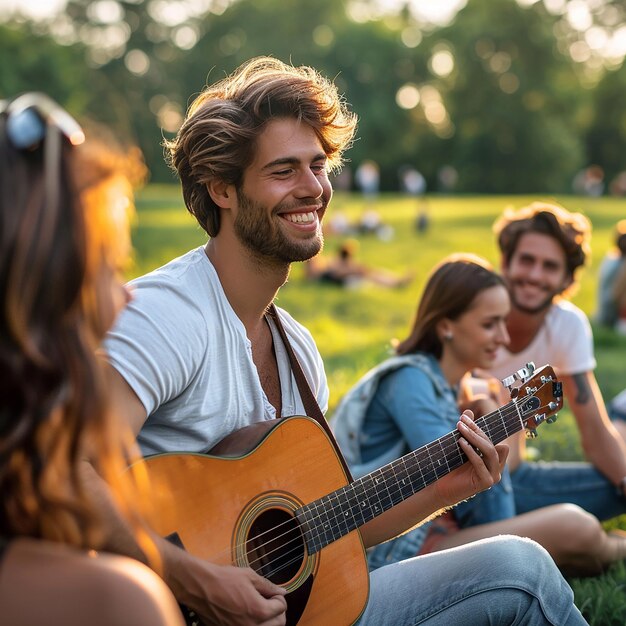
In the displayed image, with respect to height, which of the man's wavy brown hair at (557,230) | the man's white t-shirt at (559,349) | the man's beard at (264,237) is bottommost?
the man's white t-shirt at (559,349)

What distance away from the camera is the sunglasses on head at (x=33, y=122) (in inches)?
59.2

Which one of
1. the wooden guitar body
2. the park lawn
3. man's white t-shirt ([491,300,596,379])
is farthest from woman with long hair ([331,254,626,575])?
the wooden guitar body

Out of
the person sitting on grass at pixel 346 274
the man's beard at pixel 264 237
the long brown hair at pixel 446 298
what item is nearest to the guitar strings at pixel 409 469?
the man's beard at pixel 264 237

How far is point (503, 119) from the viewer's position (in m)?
51.9

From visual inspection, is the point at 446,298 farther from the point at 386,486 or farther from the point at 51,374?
the point at 51,374

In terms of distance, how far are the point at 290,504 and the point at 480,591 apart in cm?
62

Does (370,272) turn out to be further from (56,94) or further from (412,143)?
(412,143)

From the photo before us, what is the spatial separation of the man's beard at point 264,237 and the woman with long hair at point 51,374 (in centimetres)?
142

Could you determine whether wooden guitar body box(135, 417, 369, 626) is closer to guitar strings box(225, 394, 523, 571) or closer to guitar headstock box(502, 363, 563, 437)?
guitar strings box(225, 394, 523, 571)

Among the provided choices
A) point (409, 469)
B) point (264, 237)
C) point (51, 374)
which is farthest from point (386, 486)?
point (51, 374)

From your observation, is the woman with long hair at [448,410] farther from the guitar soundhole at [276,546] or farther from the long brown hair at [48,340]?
the long brown hair at [48,340]

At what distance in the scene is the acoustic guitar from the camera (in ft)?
8.32

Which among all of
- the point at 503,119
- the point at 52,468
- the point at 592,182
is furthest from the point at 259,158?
the point at 503,119

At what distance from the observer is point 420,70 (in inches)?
2338
